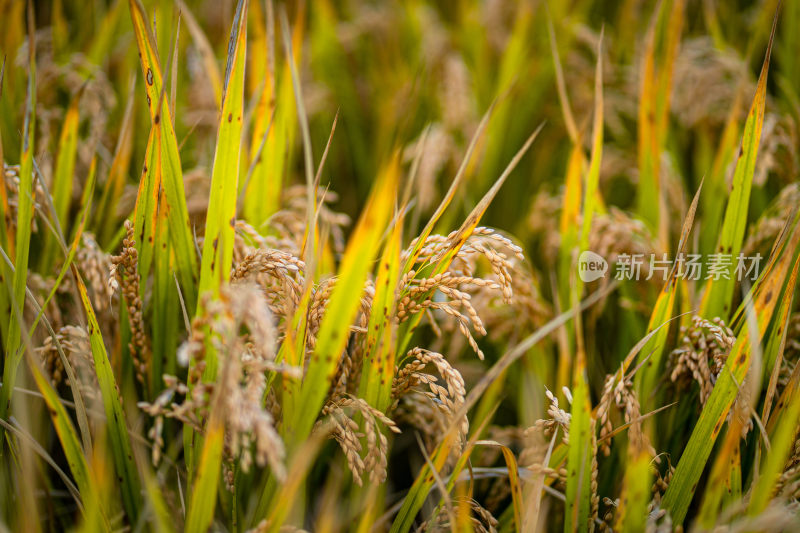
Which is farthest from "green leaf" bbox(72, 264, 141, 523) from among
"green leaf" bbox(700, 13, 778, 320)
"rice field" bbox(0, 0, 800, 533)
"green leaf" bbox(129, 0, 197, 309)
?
"green leaf" bbox(700, 13, 778, 320)

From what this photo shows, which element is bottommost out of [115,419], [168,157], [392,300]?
[115,419]

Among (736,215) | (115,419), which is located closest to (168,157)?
(115,419)

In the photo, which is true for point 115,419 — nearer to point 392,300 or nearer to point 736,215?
point 392,300

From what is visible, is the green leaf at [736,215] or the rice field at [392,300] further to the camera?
the green leaf at [736,215]

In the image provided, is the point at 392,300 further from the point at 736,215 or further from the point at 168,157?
the point at 736,215

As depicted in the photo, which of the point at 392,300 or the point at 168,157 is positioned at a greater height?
the point at 168,157

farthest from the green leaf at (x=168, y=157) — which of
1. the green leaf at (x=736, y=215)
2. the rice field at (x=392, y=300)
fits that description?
the green leaf at (x=736, y=215)

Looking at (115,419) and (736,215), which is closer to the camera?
(115,419)

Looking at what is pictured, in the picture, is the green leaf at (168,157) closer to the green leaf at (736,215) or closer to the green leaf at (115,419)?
the green leaf at (115,419)

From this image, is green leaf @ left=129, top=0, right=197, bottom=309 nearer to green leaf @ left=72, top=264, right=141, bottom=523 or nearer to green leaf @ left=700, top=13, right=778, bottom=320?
green leaf @ left=72, top=264, right=141, bottom=523
